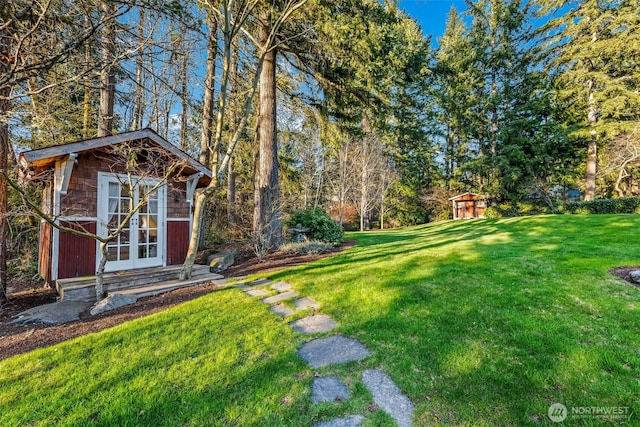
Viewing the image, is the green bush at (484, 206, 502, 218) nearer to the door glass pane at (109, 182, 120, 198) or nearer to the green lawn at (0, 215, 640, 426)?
the green lawn at (0, 215, 640, 426)

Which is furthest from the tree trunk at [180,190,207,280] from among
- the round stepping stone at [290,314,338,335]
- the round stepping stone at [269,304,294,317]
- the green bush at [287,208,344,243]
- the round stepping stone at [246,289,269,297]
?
the green bush at [287,208,344,243]

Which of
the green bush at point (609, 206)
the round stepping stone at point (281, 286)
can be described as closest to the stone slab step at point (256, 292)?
the round stepping stone at point (281, 286)

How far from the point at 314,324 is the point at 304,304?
655 mm

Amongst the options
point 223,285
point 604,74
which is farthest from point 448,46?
point 223,285

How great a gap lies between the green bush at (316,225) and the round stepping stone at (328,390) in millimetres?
6718

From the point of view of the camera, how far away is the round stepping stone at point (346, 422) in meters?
1.83

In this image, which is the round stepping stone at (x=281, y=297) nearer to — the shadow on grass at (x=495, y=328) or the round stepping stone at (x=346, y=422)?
the shadow on grass at (x=495, y=328)

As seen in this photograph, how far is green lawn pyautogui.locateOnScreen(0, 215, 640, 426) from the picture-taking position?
1956mm

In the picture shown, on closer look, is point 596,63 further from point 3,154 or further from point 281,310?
point 3,154

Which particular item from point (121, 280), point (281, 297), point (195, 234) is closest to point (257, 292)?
point (281, 297)

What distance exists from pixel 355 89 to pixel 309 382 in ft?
27.3

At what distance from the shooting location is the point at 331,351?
8.91 feet

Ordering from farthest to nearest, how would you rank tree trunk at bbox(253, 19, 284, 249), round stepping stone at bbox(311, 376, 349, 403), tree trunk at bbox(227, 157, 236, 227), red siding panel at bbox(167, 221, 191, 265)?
tree trunk at bbox(227, 157, 236, 227)
tree trunk at bbox(253, 19, 284, 249)
red siding panel at bbox(167, 221, 191, 265)
round stepping stone at bbox(311, 376, 349, 403)

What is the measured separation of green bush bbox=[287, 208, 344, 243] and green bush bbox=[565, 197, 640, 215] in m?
14.9
